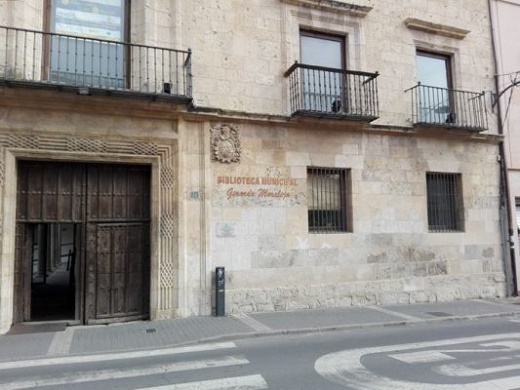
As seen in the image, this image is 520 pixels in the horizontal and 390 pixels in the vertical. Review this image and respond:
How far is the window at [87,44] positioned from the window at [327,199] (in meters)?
4.88

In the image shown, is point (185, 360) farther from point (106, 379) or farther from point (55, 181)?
point (55, 181)

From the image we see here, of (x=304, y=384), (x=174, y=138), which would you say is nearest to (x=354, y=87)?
(x=174, y=138)

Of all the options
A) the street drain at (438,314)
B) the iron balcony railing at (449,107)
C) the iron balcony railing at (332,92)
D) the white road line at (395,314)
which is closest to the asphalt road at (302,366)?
the white road line at (395,314)

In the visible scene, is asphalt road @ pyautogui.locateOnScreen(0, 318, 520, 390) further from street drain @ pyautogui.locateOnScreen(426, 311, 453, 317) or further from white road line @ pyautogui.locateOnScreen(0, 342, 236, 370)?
street drain @ pyautogui.locateOnScreen(426, 311, 453, 317)

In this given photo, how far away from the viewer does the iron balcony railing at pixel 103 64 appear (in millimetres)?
8727

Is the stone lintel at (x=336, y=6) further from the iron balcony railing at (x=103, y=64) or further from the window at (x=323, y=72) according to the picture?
the iron balcony railing at (x=103, y=64)

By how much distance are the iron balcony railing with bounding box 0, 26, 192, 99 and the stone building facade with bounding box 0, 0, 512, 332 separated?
0.04 metres

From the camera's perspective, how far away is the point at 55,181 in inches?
348

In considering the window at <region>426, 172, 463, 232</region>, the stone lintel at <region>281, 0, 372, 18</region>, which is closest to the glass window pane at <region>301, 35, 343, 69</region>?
the stone lintel at <region>281, 0, 372, 18</region>

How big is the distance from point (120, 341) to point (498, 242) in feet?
33.6

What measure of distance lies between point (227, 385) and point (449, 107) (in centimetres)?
1038

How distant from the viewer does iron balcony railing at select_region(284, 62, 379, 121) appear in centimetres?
1035

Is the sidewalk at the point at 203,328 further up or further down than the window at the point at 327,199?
further down

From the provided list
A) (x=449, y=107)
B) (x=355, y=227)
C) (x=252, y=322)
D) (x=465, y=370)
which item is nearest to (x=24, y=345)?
(x=252, y=322)
